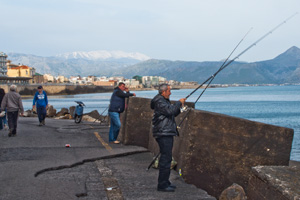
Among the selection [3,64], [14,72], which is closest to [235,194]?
[3,64]

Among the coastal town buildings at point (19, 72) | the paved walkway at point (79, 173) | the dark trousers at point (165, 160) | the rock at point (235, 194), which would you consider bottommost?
the coastal town buildings at point (19, 72)

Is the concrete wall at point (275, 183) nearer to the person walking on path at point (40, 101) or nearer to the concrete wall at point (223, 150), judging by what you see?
the concrete wall at point (223, 150)

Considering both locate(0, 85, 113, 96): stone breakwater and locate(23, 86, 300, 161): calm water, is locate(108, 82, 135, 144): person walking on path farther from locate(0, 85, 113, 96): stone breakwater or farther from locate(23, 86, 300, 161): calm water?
locate(0, 85, 113, 96): stone breakwater

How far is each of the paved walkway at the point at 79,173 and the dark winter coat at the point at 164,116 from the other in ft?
2.88

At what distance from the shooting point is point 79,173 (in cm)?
771

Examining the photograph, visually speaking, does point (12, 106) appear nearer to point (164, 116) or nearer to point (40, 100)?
point (40, 100)

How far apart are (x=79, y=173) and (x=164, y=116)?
213 cm

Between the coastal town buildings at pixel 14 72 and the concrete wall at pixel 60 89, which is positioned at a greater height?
the coastal town buildings at pixel 14 72

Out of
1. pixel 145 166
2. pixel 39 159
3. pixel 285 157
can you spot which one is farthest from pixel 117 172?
pixel 285 157

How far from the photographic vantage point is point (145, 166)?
852cm

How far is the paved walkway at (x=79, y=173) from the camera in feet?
20.3

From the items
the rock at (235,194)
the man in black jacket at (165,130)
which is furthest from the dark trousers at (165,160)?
the rock at (235,194)

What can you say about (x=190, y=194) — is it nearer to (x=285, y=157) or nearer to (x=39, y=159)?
(x=285, y=157)

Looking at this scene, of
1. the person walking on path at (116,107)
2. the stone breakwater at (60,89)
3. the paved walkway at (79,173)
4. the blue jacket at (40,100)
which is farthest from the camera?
→ the stone breakwater at (60,89)
